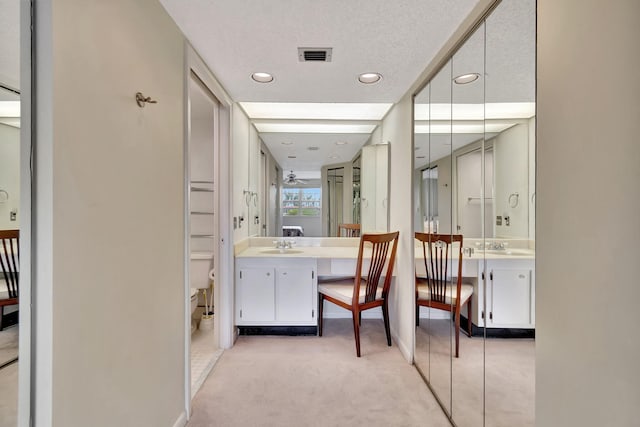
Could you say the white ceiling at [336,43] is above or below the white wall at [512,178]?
above

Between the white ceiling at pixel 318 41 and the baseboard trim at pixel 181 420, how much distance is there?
2.08 metres

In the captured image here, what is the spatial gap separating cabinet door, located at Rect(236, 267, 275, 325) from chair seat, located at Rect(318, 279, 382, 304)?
1.58 feet

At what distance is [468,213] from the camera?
1519 mm

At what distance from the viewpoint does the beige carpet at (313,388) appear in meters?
1.72

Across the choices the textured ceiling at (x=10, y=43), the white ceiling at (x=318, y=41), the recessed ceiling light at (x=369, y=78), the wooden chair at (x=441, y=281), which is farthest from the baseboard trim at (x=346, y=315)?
the textured ceiling at (x=10, y=43)

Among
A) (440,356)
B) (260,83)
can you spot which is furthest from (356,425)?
(260,83)

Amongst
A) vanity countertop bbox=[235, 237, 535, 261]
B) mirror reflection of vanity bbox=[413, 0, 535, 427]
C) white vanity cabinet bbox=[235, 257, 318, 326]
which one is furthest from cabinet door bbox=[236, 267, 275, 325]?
mirror reflection of vanity bbox=[413, 0, 535, 427]

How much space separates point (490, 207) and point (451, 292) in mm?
622

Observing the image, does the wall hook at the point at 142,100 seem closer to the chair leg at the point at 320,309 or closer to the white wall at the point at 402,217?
the white wall at the point at 402,217

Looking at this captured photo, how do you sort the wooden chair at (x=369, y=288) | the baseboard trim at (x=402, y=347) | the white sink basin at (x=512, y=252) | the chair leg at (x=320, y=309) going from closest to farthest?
the white sink basin at (x=512, y=252) → the baseboard trim at (x=402, y=347) → the wooden chair at (x=369, y=288) → the chair leg at (x=320, y=309)

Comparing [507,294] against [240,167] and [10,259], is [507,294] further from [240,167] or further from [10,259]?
[240,167]

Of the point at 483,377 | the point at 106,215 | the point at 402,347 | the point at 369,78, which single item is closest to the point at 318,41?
the point at 369,78

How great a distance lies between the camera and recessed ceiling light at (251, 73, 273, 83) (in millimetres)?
2098

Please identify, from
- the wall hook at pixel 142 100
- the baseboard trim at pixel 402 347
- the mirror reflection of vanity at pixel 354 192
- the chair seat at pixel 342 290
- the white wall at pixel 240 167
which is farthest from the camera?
the mirror reflection of vanity at pixel 354 192
